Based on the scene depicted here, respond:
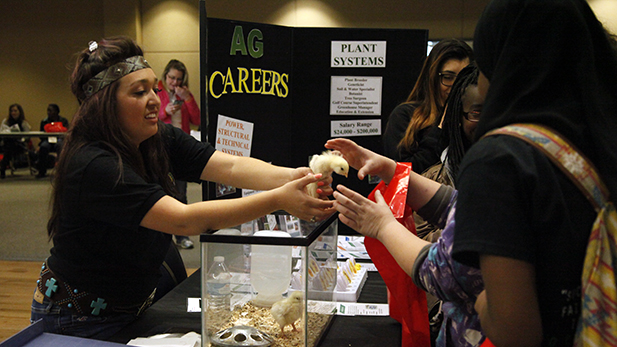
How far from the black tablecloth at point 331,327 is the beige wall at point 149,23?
8.53 meters

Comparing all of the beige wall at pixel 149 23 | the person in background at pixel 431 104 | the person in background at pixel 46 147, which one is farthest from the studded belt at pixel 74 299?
the person in background at pixel 46 147

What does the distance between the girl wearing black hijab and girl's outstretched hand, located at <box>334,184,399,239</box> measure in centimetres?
42

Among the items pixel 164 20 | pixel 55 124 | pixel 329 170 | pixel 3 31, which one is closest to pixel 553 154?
pixel 329 170

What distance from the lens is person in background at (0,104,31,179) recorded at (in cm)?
1066

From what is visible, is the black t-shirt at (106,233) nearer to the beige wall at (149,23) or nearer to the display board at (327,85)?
the display board at (327,85)

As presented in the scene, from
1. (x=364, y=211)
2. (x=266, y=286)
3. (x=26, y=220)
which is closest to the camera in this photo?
(x=364, y=211)

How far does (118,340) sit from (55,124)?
10.3m

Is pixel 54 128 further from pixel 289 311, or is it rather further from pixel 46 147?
pixel 289 311

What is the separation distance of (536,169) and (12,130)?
482 inches

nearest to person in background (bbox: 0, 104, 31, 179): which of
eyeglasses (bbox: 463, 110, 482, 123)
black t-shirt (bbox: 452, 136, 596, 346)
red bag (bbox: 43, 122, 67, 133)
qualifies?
red bag (bbox: 43, 122, 67, 133)

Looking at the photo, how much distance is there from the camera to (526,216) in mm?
842

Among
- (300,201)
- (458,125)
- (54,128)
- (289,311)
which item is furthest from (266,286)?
(54,128)

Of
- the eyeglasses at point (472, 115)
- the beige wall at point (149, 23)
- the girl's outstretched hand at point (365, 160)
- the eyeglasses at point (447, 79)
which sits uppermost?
the beige wall at point (149, 23)

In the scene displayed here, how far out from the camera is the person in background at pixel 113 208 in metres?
1.51
